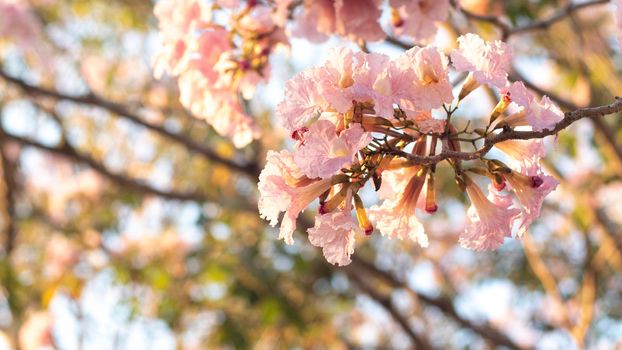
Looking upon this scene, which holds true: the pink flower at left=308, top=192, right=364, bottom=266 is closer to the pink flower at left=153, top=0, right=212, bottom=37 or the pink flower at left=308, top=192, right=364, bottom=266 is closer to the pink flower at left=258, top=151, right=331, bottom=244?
the pink flower at left=258, top=151, right=331, bottom=244

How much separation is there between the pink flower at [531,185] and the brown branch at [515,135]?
0.10 metres

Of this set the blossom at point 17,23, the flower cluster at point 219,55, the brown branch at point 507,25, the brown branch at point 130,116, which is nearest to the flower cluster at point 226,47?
the flower cluster at point 219,55

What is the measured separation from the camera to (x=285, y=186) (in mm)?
1194

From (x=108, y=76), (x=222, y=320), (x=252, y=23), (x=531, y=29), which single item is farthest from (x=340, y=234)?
(x=108, y=76)

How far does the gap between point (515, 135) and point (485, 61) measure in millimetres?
127

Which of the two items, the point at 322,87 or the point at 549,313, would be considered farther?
the point at 549,313

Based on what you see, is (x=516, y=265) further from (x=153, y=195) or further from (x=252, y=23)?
(x=252, y=23)

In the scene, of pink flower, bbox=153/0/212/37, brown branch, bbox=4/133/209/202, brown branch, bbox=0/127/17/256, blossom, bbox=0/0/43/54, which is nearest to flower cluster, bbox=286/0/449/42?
pink flower, bbox=153/0/212/37

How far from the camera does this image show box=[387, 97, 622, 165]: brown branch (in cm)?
109

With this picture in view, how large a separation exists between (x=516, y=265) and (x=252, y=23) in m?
4.24

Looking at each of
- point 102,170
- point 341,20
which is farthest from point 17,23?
point 341,20

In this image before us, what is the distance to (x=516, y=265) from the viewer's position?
5.62 metres

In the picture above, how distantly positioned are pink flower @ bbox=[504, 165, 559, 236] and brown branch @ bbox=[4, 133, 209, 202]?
99.9 inches

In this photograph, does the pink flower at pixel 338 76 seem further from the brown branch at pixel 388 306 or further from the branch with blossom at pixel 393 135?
the brown branch at pixel 388 306
